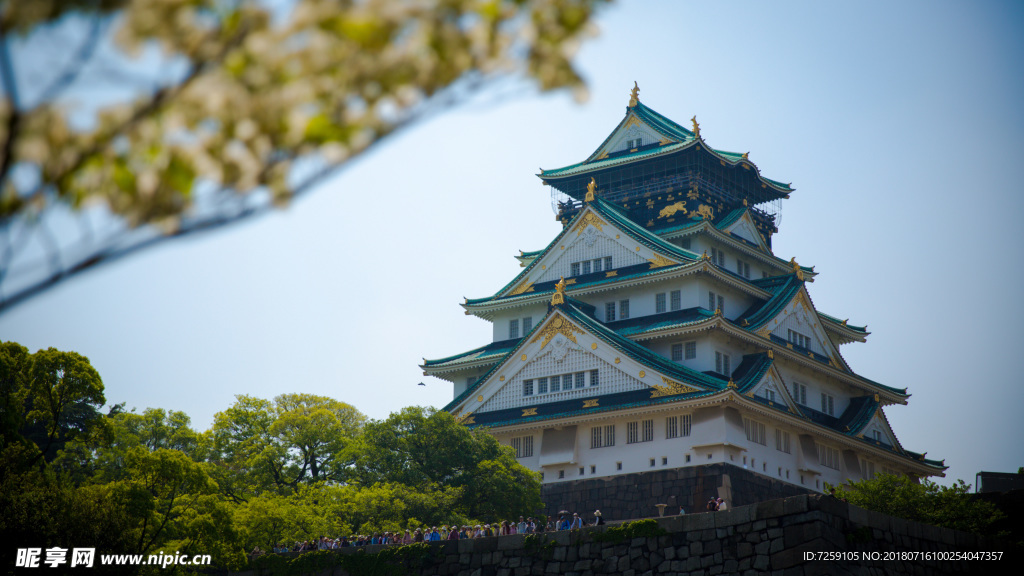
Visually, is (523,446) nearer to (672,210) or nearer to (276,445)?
(276,445)

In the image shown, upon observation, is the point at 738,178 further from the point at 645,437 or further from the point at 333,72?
the point at 333,72

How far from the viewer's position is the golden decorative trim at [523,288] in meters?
53.4

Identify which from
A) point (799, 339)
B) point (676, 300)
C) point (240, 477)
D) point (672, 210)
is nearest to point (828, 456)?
point (799, 339)

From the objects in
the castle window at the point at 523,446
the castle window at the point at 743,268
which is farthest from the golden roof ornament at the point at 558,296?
the castle window at the point at 743,268

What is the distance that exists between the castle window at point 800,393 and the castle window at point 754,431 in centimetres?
614

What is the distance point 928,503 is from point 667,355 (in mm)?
14140

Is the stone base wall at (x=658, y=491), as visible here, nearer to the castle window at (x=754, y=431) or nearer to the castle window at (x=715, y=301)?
the castle window at (x=754, y=431)

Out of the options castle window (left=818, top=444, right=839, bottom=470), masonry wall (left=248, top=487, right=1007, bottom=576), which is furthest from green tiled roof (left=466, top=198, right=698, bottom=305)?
masonry wall (left=248, top=487, right=1007, bottom=576)

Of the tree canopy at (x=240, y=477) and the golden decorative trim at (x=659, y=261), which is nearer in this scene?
the tree canopy at (x=240, y=477)

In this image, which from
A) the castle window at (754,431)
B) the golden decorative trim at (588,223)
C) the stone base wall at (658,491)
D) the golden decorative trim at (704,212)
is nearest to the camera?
the stone base wall at (658,491)

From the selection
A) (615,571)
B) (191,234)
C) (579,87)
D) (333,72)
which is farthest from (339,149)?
(615,571)

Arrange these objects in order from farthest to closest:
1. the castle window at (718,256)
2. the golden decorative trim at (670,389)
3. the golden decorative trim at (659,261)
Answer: the castle window at (718,256) < the golden decorative trim at (659,261) < the golden decorative trim at (670,389)

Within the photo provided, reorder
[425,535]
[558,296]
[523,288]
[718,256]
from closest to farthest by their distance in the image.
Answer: [425,535]
[558,296]
[523,288]
[718,256]

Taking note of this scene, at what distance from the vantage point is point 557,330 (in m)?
46.9
